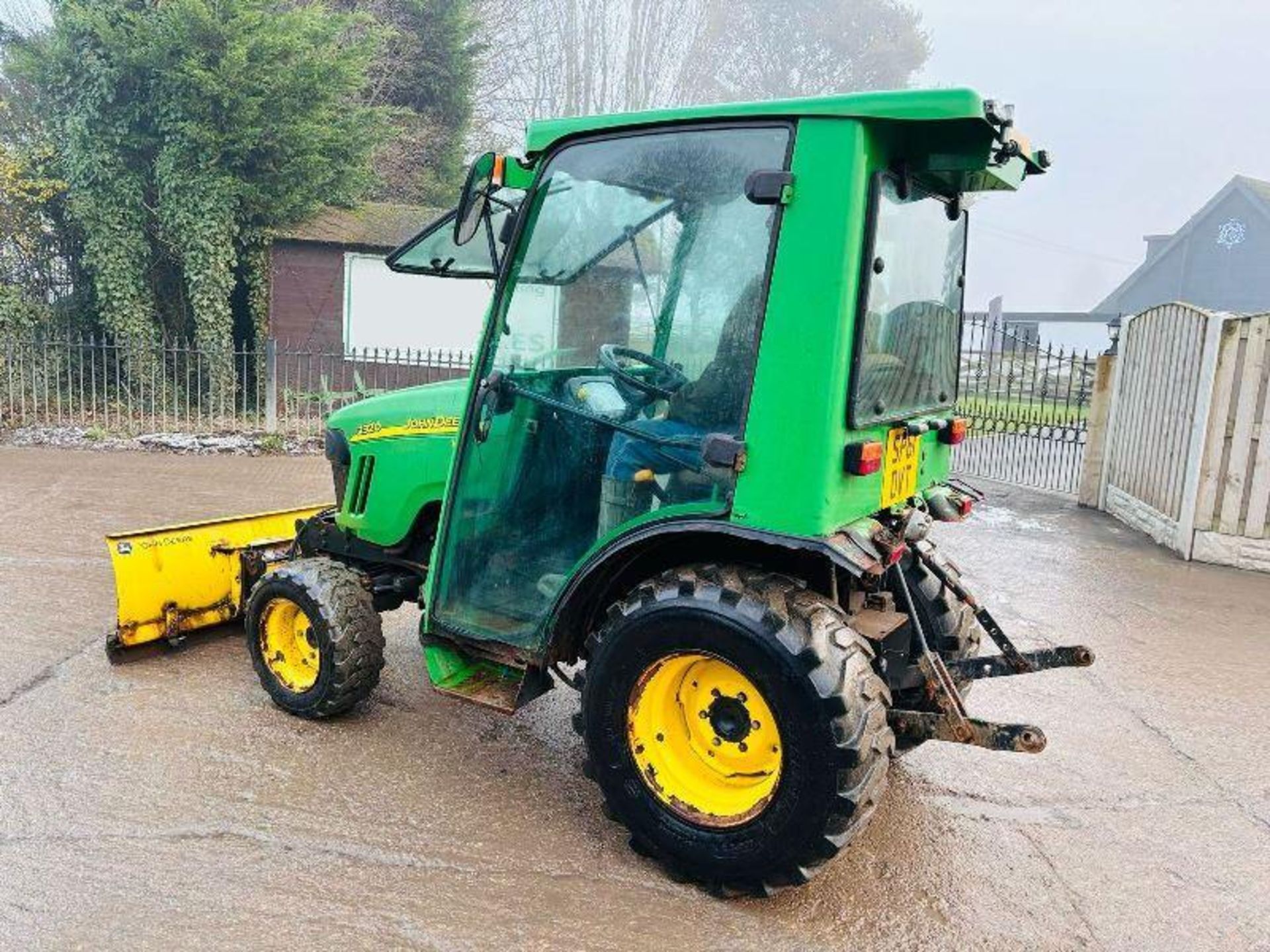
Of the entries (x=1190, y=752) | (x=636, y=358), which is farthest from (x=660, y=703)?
(x=1190, y=752)

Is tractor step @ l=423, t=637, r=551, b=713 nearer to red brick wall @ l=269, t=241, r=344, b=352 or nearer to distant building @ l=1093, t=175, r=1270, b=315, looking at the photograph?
red brick wall @ l=269, t=241, r=344, b=352

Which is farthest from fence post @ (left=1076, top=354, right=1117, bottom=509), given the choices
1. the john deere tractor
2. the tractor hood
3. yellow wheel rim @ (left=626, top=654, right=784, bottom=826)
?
yellow wheel rim @ (left=626, top=654, right=784, bottom=826)

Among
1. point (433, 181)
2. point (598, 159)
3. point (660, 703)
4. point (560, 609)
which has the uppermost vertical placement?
point (433, 181)

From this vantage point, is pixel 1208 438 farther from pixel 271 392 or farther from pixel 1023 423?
pixel 271 392

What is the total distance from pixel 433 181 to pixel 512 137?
19.1 ft

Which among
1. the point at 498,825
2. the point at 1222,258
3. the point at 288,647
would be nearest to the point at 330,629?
the point at 288,647

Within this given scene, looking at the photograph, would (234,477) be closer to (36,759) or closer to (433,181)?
(36,759)

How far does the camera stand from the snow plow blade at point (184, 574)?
4.34 meters

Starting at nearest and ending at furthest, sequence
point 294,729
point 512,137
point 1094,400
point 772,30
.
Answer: point 294,729 → point 1094,400 → point 512,137 → point 772,30

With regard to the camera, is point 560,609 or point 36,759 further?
point 36,759

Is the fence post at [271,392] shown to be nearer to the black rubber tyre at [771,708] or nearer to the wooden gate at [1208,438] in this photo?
the wooden gate at [1208,438]

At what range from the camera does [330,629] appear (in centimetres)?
374

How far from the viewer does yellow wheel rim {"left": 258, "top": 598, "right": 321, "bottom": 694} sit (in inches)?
157

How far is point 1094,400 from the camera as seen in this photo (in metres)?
9.68
